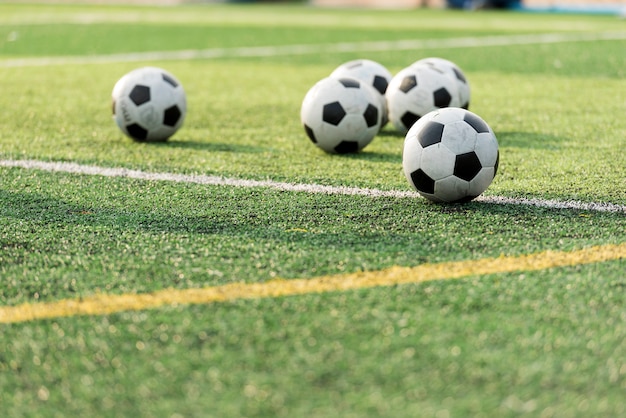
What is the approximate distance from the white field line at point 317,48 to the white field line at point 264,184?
21.4 ft

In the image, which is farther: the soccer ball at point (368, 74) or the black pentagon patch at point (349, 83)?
the soccer ball at point (368, 74)

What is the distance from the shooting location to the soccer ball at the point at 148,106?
6.14 m

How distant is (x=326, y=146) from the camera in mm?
5750

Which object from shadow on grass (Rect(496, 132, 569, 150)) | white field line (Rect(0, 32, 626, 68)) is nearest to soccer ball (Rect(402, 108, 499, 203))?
shadow on grass (Rect(496, 132, 569, 150))

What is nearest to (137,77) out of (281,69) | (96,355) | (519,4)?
(96,355)

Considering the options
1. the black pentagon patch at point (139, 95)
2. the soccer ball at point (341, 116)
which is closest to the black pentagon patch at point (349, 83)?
the soccer ball at point (341, 116)

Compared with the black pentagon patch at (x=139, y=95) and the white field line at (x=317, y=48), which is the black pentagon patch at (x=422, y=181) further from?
the white field line at (x=317, y=48)

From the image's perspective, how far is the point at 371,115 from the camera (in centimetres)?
573

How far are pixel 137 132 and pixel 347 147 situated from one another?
1492 mm

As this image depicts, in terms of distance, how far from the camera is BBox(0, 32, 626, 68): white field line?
12.2 metres

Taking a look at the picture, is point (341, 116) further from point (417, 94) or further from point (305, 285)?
point (305, 285)

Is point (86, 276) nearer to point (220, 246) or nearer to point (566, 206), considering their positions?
point (220, 246)

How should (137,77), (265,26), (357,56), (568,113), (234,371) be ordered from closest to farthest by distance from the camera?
(234,371), (137,77), (568,113), (357,56), (265,26)

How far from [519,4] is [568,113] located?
79.9ft
